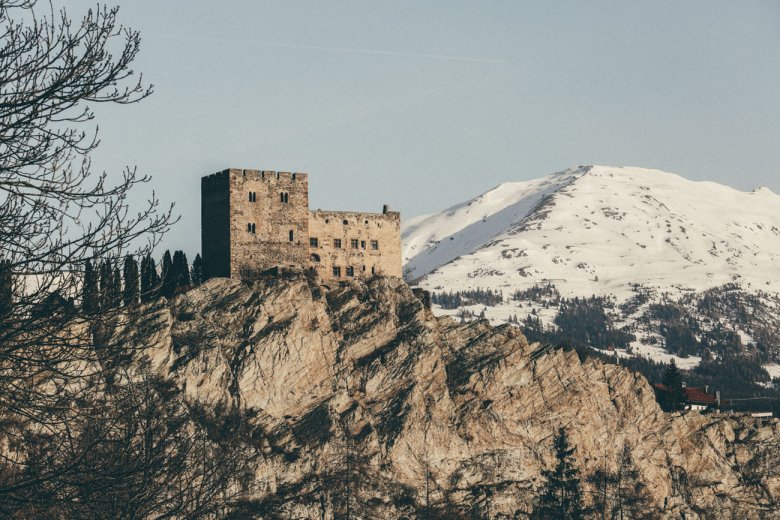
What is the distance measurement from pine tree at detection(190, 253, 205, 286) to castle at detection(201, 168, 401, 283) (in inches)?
69.5

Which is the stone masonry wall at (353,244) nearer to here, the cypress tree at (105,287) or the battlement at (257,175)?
the battlement at (257,175)

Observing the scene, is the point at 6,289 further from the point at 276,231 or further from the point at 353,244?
the point at 353,244

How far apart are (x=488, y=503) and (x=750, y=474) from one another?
2051 inches

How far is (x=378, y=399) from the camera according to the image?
12812 centimetres

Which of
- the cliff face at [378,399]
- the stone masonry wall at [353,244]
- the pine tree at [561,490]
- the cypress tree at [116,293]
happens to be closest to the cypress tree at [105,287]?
the cypress tree at [116,293]

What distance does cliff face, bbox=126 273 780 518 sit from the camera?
119812 mm

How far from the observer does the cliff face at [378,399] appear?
120 m

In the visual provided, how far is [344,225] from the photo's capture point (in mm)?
133750

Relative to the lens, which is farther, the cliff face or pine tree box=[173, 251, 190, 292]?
pine tree box=[173, 251, 190, 292]

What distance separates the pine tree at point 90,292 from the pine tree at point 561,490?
355 feet

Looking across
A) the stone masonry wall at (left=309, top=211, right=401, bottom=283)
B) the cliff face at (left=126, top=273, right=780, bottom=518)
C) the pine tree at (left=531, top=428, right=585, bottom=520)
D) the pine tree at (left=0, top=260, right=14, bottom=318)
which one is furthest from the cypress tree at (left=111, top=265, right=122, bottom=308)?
the pine tree at (left=531, top=428, right=585, bottom=520)

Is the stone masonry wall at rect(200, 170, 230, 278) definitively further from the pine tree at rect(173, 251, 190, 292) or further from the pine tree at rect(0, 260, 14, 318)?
the pine tree at rect(0, 260, 14, 318)

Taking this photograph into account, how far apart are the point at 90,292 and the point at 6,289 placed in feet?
6.20

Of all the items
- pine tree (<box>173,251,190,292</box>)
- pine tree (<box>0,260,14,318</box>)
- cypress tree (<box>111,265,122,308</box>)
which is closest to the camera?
pine tree (<box>0,260,14,318</box>)
